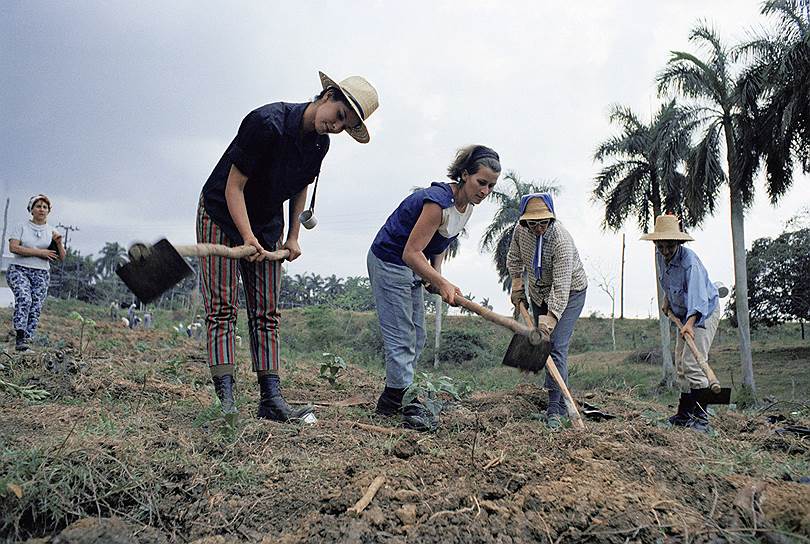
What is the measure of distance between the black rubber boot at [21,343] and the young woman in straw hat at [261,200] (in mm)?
3205

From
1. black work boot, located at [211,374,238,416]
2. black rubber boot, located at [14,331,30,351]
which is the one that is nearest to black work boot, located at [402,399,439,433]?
black work boot, located at [211,374,238,416]

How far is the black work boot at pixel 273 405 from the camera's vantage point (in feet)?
11.4

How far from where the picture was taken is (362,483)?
7.60ft

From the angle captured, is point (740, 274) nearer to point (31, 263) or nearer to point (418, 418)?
point (418, 418)

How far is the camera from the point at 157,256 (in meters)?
3.18

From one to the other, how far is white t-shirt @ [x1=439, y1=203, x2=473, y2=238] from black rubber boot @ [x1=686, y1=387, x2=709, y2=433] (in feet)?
7.44

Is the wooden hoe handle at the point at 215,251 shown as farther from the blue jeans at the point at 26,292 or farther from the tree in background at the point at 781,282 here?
the tree in background at the point at 781,282

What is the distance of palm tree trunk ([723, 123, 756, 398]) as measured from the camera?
16.8m

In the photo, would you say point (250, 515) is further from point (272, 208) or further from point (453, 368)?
point (453, 368)

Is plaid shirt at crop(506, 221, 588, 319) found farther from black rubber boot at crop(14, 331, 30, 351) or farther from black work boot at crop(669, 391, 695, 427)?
black rubber boot at crop(14, 331, 30, 351)

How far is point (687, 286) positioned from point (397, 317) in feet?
8.19

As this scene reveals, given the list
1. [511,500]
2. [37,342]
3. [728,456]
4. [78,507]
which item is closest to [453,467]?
[511,500]

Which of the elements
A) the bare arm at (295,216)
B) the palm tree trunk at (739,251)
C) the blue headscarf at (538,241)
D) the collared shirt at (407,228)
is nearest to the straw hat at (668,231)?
the blue headscarf at (538,241)

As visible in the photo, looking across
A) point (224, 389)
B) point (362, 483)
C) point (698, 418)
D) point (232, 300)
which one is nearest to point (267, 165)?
point (232, 300)
